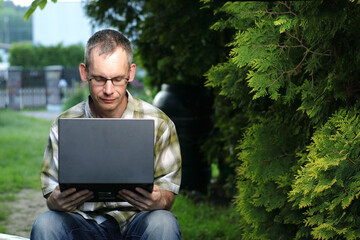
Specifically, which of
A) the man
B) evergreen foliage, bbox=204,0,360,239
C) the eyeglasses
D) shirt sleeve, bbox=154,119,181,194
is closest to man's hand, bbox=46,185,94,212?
the man

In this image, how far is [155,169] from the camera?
2.32 metres

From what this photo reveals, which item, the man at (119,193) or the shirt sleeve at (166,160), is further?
the shirt sleeve at (166,160)

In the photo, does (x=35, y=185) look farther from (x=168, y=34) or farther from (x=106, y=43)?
(x=106, y=43)

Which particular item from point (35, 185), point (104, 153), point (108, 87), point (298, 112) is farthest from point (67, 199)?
point (35, 185)

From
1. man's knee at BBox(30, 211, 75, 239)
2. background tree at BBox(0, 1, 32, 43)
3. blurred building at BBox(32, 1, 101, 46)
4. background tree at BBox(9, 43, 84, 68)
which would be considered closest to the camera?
man's knee at BBox(30, 211, 75, 239)

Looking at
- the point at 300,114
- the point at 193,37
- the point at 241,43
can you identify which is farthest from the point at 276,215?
the point at 193,37

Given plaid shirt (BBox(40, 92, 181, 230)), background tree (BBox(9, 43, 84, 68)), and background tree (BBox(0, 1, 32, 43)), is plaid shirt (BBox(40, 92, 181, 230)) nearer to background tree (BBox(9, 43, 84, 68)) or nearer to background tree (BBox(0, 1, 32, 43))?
background tree (BBox(9, 43, 84, 68))

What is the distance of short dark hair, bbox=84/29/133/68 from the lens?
2.21 metres

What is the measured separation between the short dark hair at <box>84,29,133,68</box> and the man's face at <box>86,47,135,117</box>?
0.02 metres

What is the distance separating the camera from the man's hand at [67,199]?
2027 millimetres

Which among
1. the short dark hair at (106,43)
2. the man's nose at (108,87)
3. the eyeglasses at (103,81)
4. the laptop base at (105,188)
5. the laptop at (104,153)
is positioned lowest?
the laptop base at (105,188)

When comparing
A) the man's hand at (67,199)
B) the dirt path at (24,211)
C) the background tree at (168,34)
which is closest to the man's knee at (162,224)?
the man's hand at (67,199)

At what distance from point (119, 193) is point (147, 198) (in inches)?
5.1

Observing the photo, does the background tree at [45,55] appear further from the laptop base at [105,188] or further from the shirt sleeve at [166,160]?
the laptop base at [105,188]
